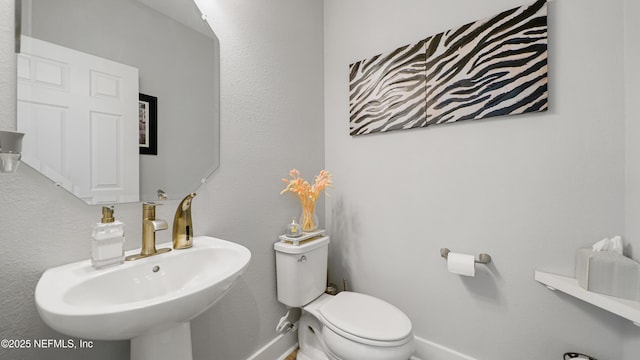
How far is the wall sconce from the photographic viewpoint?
53 centimetres

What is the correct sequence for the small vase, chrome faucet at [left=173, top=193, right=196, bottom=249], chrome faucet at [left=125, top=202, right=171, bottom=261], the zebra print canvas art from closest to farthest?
1. chrome faucet at [left=125, top=202, right=171, bottom=261]
2. chrome faucet at [left=173, top=193, right=196, bottom=249]
3. the zebra print canvas art
4. the small vase

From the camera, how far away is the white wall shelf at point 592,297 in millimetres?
829

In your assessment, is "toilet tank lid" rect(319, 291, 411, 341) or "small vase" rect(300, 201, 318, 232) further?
"small vase" rect(300, 201, 318, 232)

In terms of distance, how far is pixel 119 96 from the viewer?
0.86m

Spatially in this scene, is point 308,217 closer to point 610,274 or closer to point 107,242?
point 107,242

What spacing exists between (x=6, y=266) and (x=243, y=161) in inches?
32.2

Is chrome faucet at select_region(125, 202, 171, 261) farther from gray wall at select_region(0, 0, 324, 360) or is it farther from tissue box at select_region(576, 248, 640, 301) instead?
tissue box at select_region(576, 248, 640, 301)

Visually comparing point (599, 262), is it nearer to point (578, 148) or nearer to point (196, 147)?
point (578, 148)

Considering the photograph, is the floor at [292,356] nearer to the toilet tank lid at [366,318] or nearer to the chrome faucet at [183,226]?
the toilet tank lid at [366,318]

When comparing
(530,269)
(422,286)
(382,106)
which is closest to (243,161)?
(382,106)

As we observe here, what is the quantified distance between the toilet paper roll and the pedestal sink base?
1.21m

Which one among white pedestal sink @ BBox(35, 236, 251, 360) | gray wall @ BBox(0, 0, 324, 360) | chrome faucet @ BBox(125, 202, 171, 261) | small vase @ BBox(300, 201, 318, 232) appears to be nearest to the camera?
white pedestal sink @ BBox(35, 236, 251, 360)

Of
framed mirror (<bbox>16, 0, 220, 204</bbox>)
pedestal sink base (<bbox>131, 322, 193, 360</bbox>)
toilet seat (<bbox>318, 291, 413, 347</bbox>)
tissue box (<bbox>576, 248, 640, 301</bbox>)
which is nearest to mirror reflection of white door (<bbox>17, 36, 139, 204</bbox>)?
framed mirror (<bbox>16, 0, 220, 204</bbox>)

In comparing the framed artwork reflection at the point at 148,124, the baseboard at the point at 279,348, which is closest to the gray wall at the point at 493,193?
the baseboard at the point at 279,348
